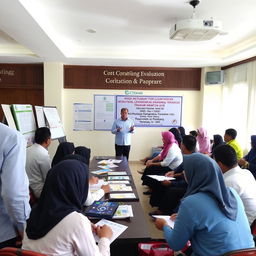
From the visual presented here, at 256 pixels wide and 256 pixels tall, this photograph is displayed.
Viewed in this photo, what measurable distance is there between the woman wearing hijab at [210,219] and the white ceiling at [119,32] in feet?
7.72

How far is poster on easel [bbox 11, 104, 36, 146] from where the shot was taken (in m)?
3.18

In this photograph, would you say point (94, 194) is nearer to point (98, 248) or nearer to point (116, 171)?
point (98, 248)

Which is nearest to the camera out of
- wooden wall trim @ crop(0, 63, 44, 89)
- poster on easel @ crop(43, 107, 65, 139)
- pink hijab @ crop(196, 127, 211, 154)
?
poster on easel @ crop(43, 107, 65, 139)

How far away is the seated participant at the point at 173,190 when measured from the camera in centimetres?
296

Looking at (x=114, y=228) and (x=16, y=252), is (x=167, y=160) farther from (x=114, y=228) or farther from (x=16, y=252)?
(x=16, y=252)

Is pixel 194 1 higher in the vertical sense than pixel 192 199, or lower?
higher

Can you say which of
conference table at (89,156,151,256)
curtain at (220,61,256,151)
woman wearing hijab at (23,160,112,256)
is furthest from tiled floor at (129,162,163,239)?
curtain at (220,61,256,151)

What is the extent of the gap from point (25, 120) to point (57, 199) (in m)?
2.59

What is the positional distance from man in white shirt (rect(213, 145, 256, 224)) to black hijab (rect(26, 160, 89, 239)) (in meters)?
1.27

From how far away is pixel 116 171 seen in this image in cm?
293

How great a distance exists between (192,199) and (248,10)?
2.89 m

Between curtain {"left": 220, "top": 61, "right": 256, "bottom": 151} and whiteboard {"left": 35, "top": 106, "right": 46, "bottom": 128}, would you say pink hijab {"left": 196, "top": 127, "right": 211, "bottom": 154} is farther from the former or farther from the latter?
whiteboard {"left": 35, "top": 106, "right": 46, "bottom": 128}

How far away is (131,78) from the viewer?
613 cm

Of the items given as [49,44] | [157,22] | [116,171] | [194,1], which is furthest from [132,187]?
[49,44]
